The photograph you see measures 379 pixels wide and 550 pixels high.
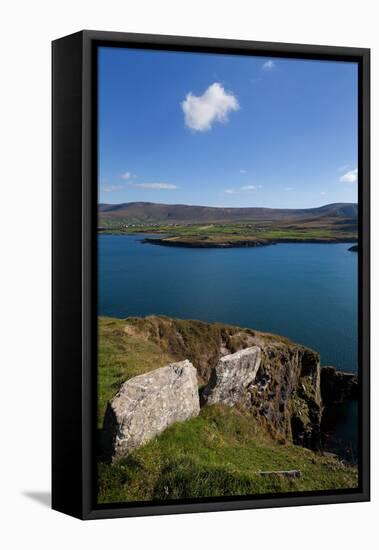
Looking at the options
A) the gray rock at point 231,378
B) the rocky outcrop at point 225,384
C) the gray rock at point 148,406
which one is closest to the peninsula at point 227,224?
the rocky outcrop at point 225,384

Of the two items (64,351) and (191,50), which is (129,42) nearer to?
(191,50)

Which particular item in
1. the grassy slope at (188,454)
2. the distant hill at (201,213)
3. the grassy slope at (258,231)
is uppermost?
the distant hill at (201,213)

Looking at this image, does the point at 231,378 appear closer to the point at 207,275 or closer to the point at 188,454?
the point at 188,454

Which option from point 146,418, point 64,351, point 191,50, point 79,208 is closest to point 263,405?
point 146,418

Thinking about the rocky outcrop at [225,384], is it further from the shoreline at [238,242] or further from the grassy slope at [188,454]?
the shoreline at [238,242]

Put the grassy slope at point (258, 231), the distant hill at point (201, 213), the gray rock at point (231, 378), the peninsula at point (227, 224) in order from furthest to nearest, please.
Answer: the grassy slope at point (258, 231), the gray rock at point (231, 378), the peninsula at point (227, 224), the distant hill at point (201, 213)
